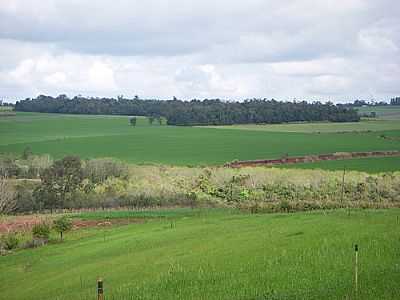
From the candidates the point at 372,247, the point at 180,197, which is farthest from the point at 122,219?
the point at 372,247

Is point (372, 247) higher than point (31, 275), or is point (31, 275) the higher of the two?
point (372, 247)

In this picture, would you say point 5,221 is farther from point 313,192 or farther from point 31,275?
point 313,192

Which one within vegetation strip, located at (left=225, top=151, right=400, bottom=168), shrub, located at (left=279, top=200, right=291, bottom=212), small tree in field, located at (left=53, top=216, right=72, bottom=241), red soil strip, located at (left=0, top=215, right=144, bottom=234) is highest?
vegetation strip, located at (left=225, top=151, right=400, bottom=168)

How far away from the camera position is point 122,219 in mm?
56312

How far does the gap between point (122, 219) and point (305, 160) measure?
46342 mm

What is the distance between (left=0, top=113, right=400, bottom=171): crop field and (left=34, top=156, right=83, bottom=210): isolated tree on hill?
22381 millimetres

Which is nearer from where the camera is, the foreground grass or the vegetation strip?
the foreground grass

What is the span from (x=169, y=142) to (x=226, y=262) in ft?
329

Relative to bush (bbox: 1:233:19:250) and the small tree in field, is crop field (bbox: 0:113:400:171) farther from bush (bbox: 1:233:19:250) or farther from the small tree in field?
bush (bbox: 1:233:19:250)

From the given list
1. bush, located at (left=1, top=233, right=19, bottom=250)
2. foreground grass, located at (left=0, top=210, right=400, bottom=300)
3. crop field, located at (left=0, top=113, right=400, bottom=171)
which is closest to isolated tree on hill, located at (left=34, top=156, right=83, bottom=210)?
crop field, located at (left=0, top=113, right=400, bottom=171)

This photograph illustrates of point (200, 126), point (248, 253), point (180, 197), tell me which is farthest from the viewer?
point (200, 126)

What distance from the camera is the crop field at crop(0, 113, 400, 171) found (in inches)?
4122

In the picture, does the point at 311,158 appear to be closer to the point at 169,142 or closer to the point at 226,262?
the point at 169,142

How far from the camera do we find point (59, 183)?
74.1 metres
